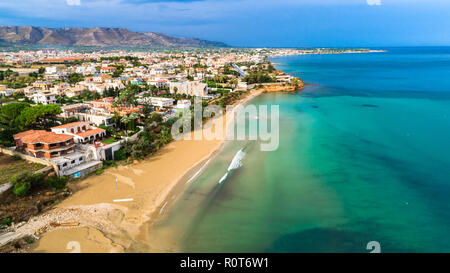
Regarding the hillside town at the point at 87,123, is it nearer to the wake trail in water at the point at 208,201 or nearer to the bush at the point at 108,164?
the bush at the point at 108,164

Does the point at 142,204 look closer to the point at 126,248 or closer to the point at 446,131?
the point at 126,248

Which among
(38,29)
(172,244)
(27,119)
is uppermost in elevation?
(38,29)

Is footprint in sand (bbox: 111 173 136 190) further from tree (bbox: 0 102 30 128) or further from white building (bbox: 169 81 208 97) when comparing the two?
white building (bbox: 169 81 208 97)

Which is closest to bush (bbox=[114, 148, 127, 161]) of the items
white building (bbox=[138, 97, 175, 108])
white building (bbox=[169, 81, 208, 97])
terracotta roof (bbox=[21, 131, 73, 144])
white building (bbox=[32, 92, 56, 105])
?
terracotta roof (bbox=[21, 131, 73, 144])

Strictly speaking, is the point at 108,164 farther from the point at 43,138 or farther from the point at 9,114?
the point at 9,114

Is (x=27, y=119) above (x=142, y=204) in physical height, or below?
above

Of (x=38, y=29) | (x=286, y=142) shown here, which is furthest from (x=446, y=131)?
(x=38, y=29)

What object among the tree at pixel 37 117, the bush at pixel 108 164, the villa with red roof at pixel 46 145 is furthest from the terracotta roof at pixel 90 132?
the tree at pixel 37 117
